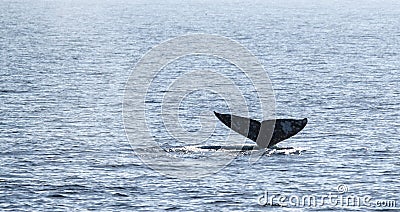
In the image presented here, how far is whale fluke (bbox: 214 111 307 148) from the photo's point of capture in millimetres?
36281

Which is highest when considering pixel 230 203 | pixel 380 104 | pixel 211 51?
pixel 211 51

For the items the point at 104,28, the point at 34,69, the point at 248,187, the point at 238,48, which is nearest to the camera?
the point at 248,187

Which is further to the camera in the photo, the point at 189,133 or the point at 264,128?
the point at 189,133

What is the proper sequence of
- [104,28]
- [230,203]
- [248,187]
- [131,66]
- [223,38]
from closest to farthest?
1. [230,203]
2. [248,187]
3. [131,66]
4. [223,38]
5. [104,28]

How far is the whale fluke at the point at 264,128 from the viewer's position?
36281 millimetres

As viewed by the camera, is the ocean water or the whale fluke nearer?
the ocean water

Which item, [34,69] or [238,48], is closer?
[34,69]

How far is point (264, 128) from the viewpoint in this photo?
3644 centimetres

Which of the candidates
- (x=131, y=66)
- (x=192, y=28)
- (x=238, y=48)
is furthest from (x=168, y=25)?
(x=131, y=66)

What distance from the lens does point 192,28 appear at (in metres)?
144

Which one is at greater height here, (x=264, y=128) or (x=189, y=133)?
(x=264, y=128)

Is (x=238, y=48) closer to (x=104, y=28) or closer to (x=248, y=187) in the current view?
(x=104, y=28)

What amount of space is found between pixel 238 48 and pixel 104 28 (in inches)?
1731

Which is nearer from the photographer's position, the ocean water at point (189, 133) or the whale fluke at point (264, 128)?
the ocean water at point (189, 133)
